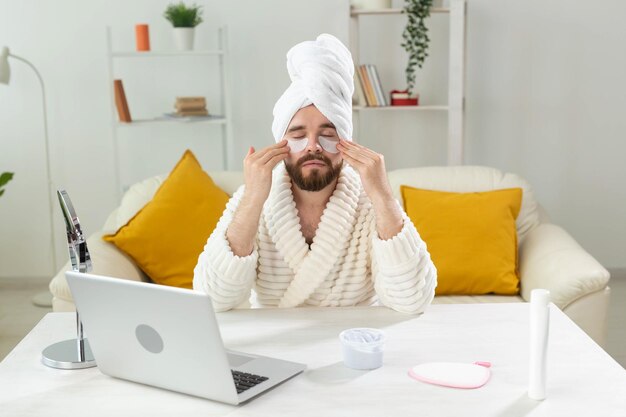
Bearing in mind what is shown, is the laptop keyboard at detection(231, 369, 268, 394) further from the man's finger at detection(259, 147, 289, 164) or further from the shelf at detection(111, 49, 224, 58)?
the shelf at detection(111, 49, 224, 58)

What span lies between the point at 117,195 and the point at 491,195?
214cm

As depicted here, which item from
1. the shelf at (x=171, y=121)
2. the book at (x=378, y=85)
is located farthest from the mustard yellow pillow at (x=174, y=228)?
the book at (x=378, y=85)

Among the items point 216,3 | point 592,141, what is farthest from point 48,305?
point 592,141

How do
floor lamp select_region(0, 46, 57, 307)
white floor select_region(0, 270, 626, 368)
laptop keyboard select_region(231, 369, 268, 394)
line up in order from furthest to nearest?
floor lamp select_region(0, 46, 57, 307) < white floor select_region(0, 270, 626, 368) < laptop keyboard select_region(231, 369, 268, 394)

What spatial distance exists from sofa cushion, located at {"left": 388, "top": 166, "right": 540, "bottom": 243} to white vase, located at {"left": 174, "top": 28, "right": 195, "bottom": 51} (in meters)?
1.43

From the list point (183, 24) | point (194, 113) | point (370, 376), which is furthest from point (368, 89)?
→ point (370, 376)

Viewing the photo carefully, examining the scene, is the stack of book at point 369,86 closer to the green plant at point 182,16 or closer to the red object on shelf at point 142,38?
the green plant at point 182,16

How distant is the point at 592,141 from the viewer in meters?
4.78

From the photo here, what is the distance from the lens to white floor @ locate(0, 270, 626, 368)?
3844 mm

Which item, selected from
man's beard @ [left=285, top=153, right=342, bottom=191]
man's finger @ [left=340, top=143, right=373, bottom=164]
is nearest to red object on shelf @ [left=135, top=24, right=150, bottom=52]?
man's beard @ [left=285, top=153, right=342, bottom=191]

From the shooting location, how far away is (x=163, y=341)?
58.6 inches

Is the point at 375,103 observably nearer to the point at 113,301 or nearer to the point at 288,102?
the point at 288,102

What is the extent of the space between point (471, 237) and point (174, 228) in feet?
3.73

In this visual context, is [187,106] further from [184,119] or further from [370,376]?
[370,376]
